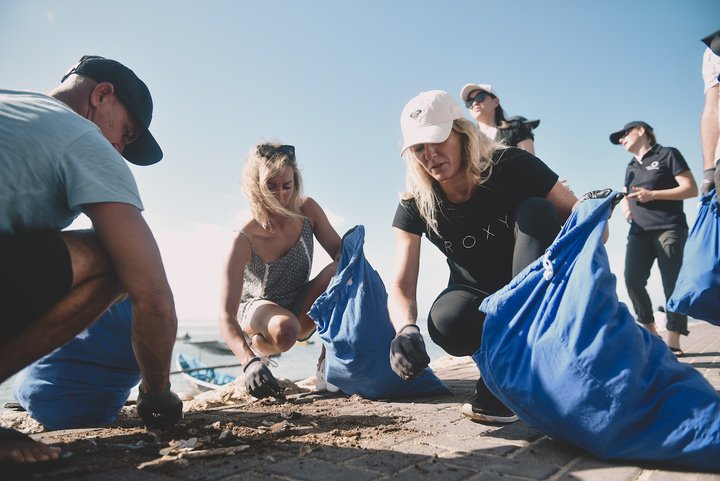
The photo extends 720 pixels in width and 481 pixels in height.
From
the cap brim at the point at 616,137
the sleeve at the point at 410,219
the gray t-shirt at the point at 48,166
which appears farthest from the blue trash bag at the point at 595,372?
the cap brim at the point at 616,137

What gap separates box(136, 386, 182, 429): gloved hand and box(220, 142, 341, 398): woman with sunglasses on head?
43.5 inches

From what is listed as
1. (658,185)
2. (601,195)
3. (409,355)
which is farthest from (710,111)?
(409,355)

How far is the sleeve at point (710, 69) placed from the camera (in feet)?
8.08

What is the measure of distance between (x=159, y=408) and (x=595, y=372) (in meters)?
Answer: 1.60

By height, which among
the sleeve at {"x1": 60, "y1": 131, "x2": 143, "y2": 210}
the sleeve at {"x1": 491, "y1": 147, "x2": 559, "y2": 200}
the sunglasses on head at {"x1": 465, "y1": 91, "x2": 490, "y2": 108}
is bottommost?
the sleeve at {"x1": 60, "y1": 131, "x2": 143, "y2": 210}

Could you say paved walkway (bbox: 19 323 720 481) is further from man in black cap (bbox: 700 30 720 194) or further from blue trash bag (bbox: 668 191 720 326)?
man in black cap (bbox: 700 30 720 194)

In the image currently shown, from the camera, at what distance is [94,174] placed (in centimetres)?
135

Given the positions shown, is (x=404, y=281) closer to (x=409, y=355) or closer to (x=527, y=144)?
(x=409, y=355)

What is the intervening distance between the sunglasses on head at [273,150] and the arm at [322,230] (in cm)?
41

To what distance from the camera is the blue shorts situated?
1.21 metres

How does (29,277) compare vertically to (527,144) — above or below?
below

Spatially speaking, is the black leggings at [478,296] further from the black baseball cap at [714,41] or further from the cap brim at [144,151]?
the cap brim at [144,151]

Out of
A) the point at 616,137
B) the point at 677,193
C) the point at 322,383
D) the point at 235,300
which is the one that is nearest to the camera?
the point at 235,300

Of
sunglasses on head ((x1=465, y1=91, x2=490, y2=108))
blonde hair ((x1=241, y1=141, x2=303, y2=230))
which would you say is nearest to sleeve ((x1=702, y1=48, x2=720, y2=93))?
sunglasses on head ((x1=465, y1=91, x2=490, y2=108))
